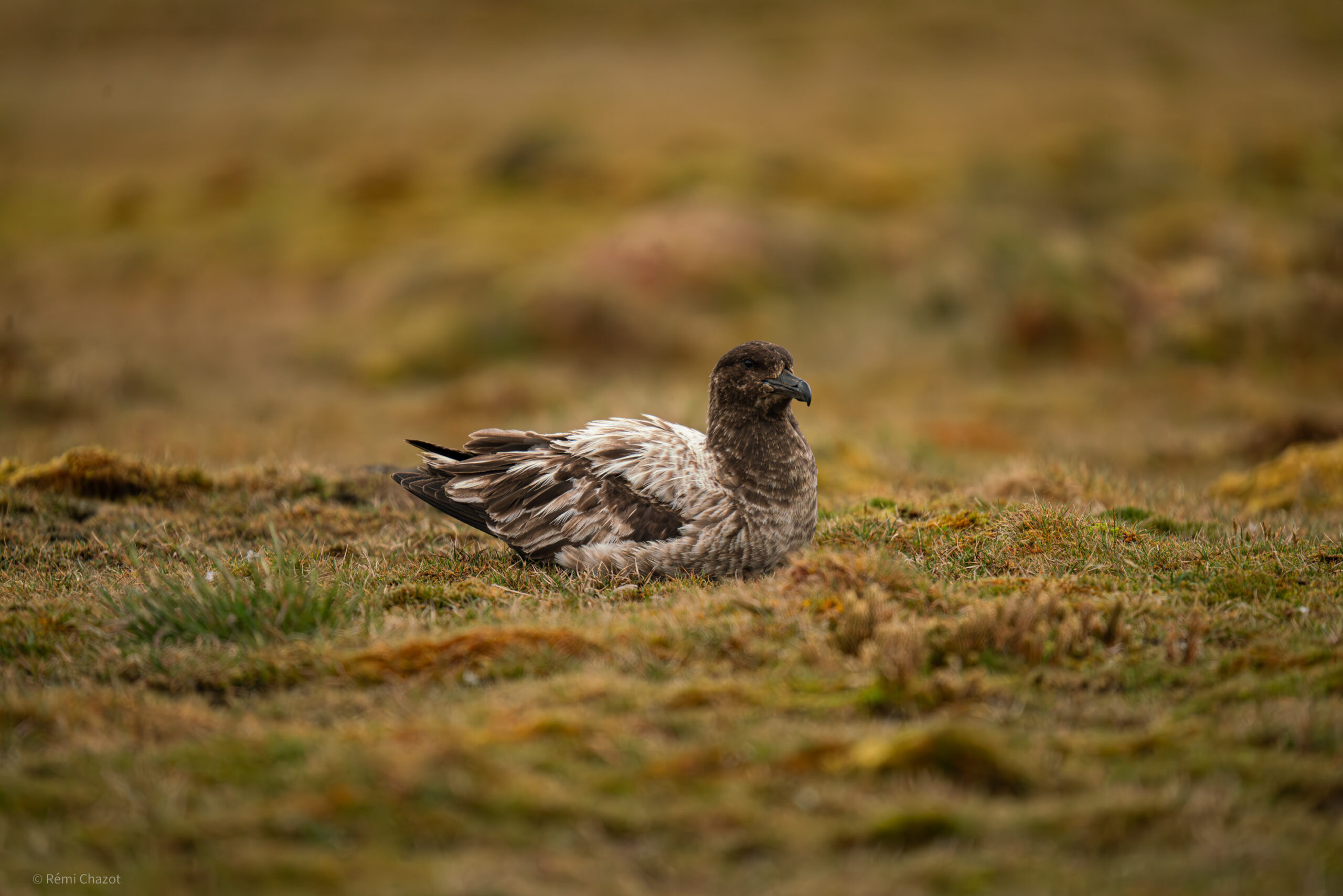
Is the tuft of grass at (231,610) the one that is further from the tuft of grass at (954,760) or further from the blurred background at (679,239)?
the blurred background at (679,239)

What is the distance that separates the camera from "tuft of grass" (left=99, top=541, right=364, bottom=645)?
18.9 ft

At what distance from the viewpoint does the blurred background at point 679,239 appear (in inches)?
672

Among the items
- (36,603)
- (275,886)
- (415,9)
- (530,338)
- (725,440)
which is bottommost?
(275,886)

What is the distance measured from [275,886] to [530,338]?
18817mm

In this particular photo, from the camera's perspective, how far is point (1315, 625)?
5.73 m

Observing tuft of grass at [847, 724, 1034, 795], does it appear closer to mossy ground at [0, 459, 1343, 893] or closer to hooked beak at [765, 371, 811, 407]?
mossy ground at [0, 459, 1343, 893]

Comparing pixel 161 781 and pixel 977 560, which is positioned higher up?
pixel 977 560

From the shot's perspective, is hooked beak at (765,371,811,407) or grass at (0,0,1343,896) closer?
grass at (0,0,1343,896)

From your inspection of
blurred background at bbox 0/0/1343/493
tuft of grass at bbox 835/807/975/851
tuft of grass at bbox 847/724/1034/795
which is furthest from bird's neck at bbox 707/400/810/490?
blurred background at bbox 0/0/1343/493

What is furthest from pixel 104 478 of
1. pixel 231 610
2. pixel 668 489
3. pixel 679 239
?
pixel 679 239

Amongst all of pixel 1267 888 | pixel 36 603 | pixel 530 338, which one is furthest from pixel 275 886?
pixel 530 338

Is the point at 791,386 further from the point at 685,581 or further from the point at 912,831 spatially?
the point at 912,831

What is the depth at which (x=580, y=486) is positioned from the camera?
7.37 meters

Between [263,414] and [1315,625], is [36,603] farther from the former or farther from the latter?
[263,414]
